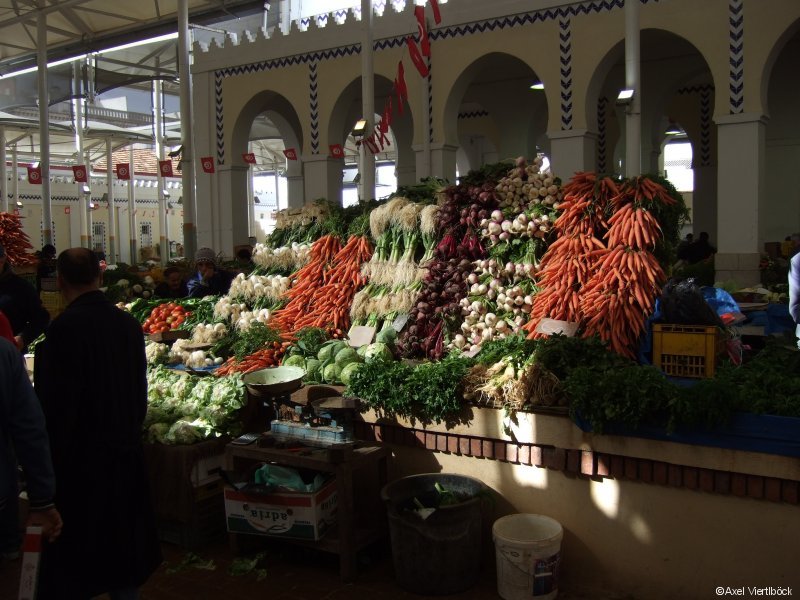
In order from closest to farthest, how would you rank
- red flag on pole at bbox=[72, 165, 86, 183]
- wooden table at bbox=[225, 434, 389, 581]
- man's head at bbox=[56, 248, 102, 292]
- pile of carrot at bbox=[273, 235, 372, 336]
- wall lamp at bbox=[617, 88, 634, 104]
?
man's head at bbox=[56, 248, 102, 292]
wooden table at bbox=[225, 434, 389, 581]
pile of carrot at bbox=[273, 235, 372, 336]
wall lamp at bbox=[617, 88, 634, 104]
red flag on pole at bbox=[72, 165, 86, 183]

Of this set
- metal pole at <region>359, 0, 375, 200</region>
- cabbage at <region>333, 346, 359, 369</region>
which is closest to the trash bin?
cabbage at <region>333, 346, 359, 369</region>

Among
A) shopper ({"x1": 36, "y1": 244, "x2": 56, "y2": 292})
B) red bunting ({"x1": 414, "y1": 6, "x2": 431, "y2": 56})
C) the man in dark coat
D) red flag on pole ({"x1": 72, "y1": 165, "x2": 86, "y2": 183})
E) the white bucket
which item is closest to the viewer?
the man in dark coat

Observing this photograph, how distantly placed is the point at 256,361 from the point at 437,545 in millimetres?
2398

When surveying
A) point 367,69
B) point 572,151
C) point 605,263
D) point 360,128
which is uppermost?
point 367,69

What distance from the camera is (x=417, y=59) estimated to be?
11.2 m

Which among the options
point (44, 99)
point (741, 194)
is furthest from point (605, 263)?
point (44, 99)

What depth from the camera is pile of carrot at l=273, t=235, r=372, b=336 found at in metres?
6.25

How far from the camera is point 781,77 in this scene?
12.9 metres

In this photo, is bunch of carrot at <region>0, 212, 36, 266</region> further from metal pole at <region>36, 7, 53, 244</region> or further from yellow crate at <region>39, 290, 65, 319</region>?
yellow crate at <region>39, 290, 65, 319</region>

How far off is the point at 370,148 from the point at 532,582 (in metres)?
8.70

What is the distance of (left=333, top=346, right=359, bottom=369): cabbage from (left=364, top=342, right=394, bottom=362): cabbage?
0.09 meters

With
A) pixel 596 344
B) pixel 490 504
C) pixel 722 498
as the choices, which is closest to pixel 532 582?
pixel 490 504

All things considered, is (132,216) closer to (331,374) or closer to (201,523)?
(331,374)

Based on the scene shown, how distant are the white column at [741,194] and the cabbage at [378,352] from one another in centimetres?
653
